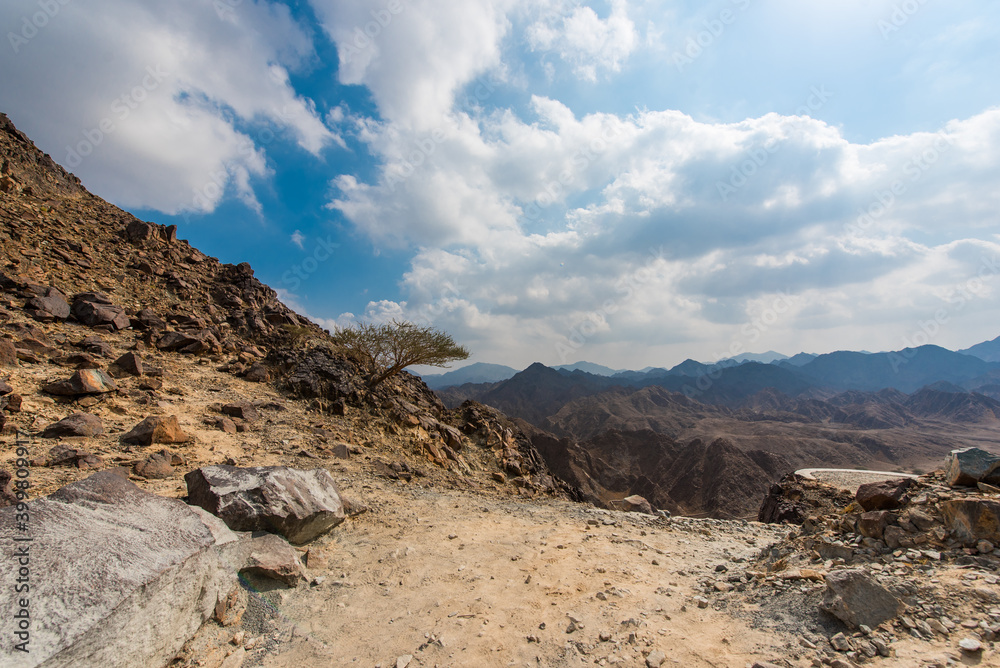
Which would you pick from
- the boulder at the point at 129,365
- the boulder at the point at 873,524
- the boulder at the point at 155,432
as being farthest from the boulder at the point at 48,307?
the boulder at the point at 873,524

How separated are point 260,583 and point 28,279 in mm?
15363

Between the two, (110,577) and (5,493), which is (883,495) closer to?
(110,577)

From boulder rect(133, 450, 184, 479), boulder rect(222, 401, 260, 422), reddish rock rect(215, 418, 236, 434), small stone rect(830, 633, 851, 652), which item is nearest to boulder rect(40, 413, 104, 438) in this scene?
boulder rect(133, 450, 184, 479)

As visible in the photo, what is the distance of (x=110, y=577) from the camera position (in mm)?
3193

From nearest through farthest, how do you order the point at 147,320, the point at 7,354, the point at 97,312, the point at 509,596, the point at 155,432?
the point at 509,596 < the point at 155,432 < the point at 7,354 < the point at 97,312 < the point at 147,320

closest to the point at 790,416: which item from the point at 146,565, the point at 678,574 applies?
the point at 678,574

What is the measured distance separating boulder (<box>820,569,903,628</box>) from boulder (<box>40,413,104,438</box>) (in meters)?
11.7

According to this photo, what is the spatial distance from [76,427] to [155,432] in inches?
44.6

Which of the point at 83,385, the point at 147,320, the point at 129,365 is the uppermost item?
the point at 147,320

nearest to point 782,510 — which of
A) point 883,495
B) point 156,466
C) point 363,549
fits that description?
point 883,495

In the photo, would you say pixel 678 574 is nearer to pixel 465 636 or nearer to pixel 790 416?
pixel 465 636

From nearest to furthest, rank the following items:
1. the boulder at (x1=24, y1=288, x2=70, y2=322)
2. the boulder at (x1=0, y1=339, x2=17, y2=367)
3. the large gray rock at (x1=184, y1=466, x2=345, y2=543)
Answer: the large gray rock at (x1=184, y1=466, x2=345, y2=543)
the boulder at (x1=0, y1=339, x2=17, y2=367)
the boulder at (x1=24, y1=288, x2=70, y2=322)

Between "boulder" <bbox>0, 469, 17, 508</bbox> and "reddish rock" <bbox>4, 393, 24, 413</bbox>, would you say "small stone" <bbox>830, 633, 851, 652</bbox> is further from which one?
"reddish rock" <bbox>4, 393, 24, 413</bbox>

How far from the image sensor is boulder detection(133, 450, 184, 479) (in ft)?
22.0
